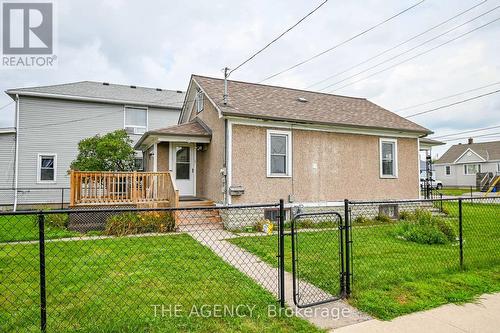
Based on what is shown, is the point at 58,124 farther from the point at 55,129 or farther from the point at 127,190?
the point at 127,190

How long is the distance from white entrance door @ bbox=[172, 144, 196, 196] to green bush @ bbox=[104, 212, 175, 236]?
2963mm

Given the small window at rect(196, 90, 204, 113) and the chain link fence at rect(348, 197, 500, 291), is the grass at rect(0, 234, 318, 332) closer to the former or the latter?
the chain link fence at rect(348, 197, 500, 291)

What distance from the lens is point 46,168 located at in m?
15.7

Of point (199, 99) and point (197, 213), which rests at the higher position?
point (199, 99)

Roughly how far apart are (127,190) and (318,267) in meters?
6.84

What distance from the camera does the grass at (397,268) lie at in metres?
3.86

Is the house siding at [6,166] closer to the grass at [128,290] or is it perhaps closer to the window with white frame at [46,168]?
the window with white frame at [46,168]

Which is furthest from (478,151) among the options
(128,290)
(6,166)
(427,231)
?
(6,166)

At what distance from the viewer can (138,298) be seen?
3918mm

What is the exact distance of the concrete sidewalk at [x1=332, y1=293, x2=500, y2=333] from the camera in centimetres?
310

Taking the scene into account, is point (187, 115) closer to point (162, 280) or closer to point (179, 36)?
point (179, 36)

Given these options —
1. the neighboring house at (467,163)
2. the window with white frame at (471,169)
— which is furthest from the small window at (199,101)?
the window with white frame at (471,169)

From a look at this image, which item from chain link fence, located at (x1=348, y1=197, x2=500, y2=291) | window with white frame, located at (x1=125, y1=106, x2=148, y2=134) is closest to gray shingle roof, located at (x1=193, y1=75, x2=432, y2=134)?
chain link fence, located at (x1=348, y1=197, x2=500, y2=291)

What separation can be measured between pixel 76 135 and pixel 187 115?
6577 mm
